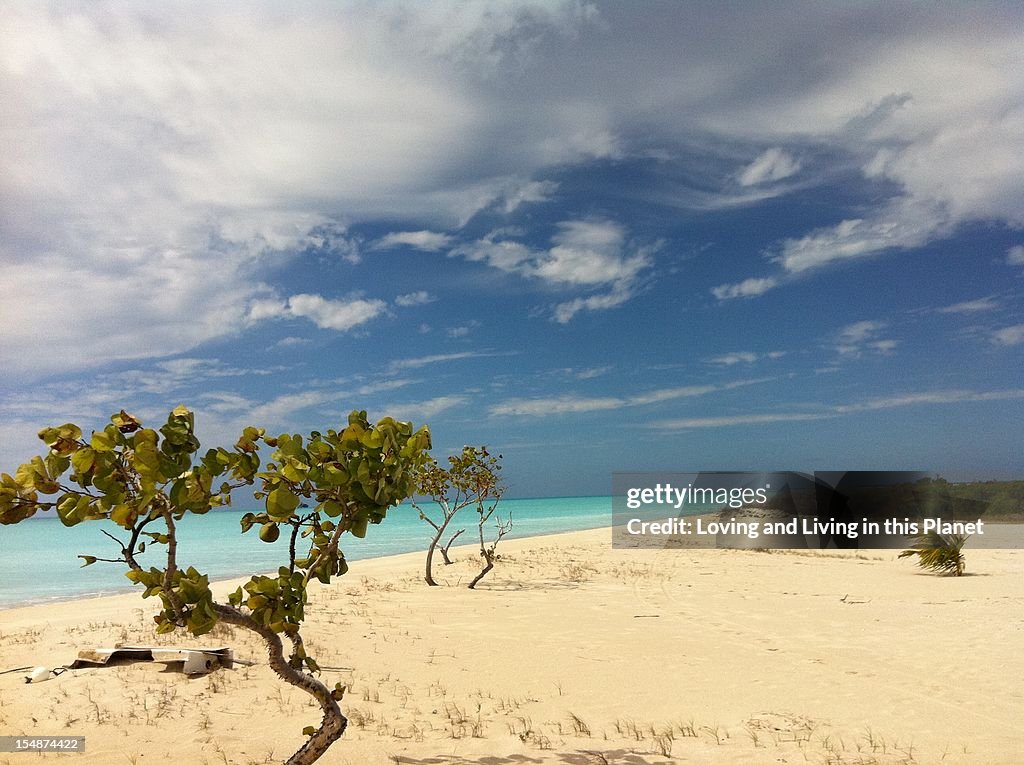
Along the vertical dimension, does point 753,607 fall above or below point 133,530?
below

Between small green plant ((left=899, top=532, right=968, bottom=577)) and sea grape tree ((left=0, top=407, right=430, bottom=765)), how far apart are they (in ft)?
74.7

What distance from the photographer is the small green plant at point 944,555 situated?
22453 millimetres

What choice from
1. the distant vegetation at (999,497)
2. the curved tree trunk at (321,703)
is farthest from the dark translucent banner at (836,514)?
the curved tree trunk at (321,703)

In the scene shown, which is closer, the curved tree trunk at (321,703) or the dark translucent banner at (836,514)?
the curved tree trunk at (321,703)

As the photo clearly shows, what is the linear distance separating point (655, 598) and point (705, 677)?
793 centimetres

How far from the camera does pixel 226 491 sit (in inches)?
227

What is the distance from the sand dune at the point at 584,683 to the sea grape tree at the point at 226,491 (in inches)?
108

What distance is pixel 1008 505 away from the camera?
45406mm

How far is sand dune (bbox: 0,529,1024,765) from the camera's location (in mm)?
7668

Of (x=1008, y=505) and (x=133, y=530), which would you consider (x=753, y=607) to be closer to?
(x=133, y=530)

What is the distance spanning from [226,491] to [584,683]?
22.9 ft

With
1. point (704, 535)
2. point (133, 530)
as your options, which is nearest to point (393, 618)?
point (133, 530)

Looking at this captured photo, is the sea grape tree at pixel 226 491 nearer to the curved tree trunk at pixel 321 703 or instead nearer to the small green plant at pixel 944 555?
the curved tree trunk at pixel 321 703

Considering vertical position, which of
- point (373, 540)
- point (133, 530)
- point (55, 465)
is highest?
point (55, 465)
